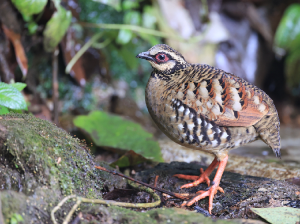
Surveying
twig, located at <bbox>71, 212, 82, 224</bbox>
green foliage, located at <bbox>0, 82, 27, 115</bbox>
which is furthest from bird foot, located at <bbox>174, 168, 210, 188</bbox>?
green foliage, located at <bbox>0, 82, 27, 115</bbox>

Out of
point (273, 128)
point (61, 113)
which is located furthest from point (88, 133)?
point (273, 128)

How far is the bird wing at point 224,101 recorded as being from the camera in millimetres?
3166

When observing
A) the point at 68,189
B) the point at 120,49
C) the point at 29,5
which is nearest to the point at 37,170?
the point at 68,189

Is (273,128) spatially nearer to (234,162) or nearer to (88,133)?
(234,162)

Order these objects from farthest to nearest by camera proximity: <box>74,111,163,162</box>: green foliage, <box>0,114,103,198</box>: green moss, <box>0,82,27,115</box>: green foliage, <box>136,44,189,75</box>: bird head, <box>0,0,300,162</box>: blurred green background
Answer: <box>0,0,300,162</box>: blurred green background < <box>74,111,163,162</box>: green foliage < <box>136,44,189,75</box>: bird head < <box>0,82,27,115</box>: green foliage < <box>0,114,103,198</box>: green moss

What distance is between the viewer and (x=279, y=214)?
2.50 meters

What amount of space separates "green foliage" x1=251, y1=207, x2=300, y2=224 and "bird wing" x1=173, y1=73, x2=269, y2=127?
3.13 feet

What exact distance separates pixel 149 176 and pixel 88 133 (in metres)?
1.59

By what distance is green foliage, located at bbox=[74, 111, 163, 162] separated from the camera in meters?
4.38

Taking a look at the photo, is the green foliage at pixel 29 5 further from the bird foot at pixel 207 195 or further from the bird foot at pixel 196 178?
the bird foot at pixel 207 195

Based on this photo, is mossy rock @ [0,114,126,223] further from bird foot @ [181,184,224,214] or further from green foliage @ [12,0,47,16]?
green foliage @ [12,0,47,16]

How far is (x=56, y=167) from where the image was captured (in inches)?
95.0

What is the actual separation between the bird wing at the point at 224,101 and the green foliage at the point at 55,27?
2.49 meters

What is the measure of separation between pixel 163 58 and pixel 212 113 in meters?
0.95
